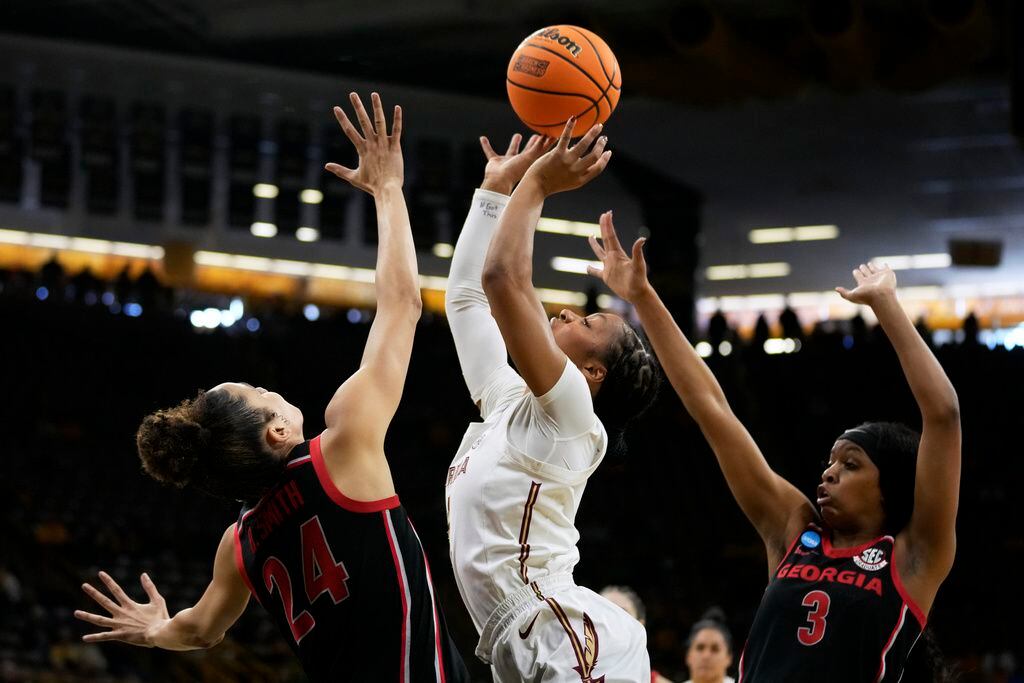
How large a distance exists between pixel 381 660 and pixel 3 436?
14.4 metres

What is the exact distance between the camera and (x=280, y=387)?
54.7 ft

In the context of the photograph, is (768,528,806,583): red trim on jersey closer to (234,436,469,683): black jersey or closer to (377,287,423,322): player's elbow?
(234,436,469,683): black jersey

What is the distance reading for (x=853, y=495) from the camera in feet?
9.64

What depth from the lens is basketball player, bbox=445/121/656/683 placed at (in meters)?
2.71

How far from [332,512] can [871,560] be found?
128 centimetres

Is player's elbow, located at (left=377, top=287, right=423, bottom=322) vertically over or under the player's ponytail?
over

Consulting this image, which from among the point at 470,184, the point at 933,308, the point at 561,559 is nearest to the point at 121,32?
the point at 470,184

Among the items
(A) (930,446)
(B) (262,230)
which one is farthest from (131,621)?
(B) (262,230)

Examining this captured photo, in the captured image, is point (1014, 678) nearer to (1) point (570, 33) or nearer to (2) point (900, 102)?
(2) point (900, 102)

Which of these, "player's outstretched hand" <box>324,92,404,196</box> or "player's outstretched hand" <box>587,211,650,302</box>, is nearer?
"player's outstretched hand" <box>324,92,404,196</box>

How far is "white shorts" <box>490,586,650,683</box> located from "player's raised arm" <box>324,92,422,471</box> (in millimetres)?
525

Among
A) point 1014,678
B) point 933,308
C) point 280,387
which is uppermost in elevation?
point 933,308

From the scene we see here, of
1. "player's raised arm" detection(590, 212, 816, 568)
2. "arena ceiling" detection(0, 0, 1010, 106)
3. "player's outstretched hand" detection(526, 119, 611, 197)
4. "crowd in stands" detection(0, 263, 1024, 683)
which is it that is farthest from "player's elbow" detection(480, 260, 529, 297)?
"crowd in stands" detection(0, 263, 1024, 683)

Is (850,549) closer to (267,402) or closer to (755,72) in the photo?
(267,402)
